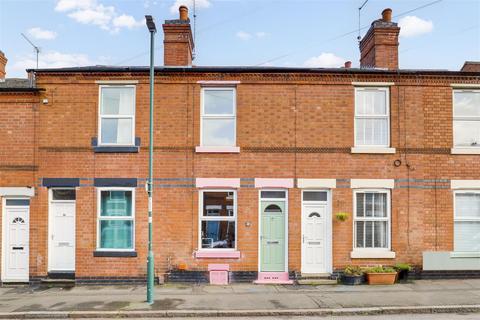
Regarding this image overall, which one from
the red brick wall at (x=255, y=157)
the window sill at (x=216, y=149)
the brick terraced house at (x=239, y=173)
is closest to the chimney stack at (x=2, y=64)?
the brick terraced house at (x=239, y=173)

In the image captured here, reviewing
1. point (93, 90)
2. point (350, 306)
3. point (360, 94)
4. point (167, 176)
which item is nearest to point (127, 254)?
point (167, 176)

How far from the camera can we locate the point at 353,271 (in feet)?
39.0

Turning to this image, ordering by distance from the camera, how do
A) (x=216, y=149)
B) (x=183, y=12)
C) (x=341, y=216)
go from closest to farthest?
(x=341, y=216) → (x=216, y=149) → (x=183, y=12)

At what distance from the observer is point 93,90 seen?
1236 centimetres

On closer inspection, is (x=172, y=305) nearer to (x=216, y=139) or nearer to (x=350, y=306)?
(x=350, y=306)

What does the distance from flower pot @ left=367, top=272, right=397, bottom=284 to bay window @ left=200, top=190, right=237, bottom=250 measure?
4.03 meters

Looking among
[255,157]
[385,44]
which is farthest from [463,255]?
[385,44]

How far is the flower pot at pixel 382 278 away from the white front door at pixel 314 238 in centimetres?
127

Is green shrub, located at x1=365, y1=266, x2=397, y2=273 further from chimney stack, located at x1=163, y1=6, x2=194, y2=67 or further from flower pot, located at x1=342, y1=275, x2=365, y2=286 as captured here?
chimney stack, located at x1=163, y1=6, x2=194, y2=67

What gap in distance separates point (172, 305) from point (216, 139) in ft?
16.4

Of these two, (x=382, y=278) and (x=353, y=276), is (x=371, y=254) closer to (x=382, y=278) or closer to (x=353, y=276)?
(x=382, y=278)

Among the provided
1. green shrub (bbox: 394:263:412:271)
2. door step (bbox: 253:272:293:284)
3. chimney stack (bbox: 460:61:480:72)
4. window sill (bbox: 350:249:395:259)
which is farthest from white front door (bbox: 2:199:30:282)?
chimney stack (bbox: 460:61:480:72)

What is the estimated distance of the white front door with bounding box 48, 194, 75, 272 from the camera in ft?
40.0

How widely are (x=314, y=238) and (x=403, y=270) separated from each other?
106 inches
